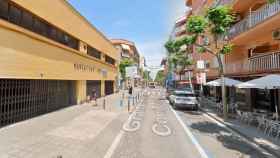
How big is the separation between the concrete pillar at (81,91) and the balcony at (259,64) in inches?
584

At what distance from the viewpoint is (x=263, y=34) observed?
56.9 feet

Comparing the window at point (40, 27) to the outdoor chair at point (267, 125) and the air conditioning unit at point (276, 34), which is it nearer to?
the outdoor chair at point (267, 125)

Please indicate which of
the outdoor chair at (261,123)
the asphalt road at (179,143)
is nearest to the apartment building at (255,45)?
the outdoor chair at (261,123)

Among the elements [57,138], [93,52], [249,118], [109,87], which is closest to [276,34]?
[249,118]

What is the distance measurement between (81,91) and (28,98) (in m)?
9.85

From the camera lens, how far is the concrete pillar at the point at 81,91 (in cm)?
2268

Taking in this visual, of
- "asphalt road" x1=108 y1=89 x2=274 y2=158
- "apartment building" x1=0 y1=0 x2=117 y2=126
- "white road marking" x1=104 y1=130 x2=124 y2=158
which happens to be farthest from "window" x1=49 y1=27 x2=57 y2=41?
"white road marking" x1=104 y1=130 x2=124 y2=158

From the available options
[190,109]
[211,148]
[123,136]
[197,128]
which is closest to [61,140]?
[123,136]

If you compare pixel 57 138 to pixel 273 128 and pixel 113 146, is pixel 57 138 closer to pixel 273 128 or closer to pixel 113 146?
pixel 113 146

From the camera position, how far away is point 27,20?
1330cm

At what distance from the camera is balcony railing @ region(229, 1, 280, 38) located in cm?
1377

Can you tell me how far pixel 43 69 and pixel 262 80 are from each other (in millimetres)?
13019

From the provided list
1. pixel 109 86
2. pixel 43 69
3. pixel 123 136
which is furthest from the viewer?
pixel 109 86

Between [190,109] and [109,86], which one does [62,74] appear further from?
[109,86]
